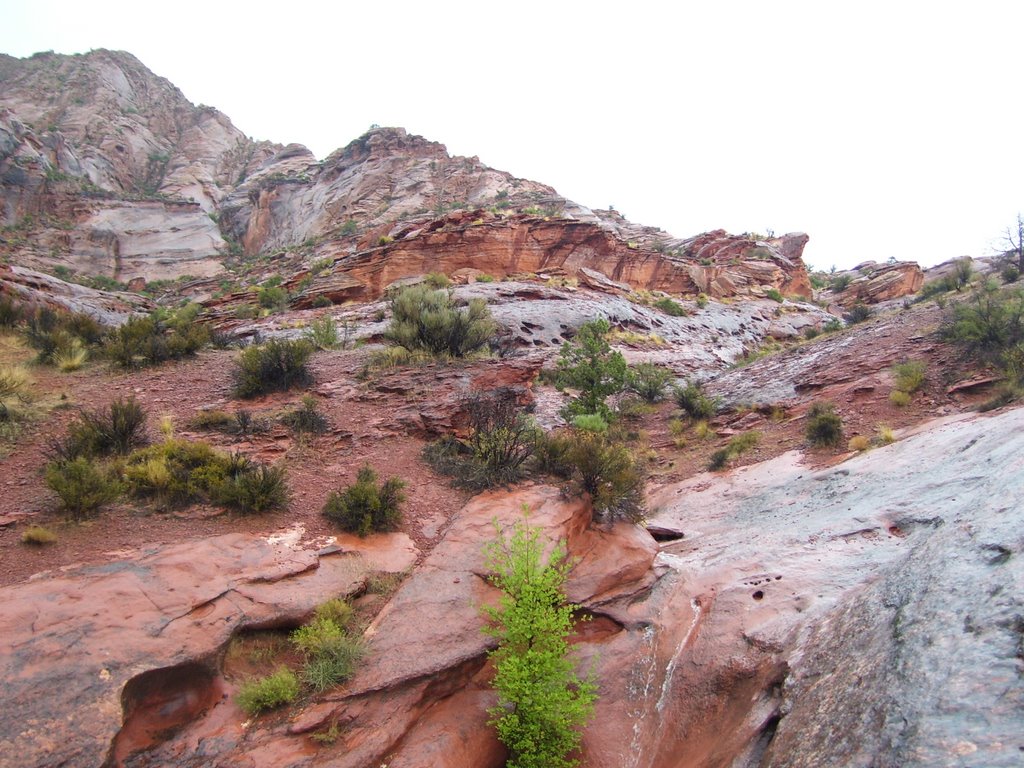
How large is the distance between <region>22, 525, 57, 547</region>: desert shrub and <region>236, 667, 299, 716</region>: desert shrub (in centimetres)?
270

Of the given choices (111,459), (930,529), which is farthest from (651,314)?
(111,459)

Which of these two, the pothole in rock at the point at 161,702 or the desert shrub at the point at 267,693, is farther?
the desert shrub at the point at 267,693

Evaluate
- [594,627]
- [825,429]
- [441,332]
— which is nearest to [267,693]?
[594,627]

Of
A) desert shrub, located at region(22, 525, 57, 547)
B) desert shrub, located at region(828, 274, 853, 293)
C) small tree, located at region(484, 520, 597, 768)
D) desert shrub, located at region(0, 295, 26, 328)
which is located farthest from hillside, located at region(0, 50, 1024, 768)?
desert shrub, located at region(828, 274, 853, 293)

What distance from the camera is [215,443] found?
27.5ft

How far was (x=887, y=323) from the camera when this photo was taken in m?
17.9

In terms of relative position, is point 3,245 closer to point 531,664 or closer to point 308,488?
point 308,488

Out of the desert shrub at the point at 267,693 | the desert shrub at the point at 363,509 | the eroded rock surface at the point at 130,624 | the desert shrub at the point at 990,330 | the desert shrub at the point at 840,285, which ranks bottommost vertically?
the desert shrub at the point at 267,693

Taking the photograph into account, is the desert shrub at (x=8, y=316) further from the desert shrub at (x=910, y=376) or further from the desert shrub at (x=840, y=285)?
the desert shrub at (x=840, y=285)

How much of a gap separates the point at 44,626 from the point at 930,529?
8419 mm

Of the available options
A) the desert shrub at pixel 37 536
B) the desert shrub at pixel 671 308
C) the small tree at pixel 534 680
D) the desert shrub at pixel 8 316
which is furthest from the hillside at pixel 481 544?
the desert shrub at pixel 671 308

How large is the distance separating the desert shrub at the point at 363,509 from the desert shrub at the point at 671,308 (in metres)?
24.7

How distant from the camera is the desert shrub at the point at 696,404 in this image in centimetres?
1592

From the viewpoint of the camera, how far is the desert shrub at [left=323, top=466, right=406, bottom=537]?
6992 millimetres
